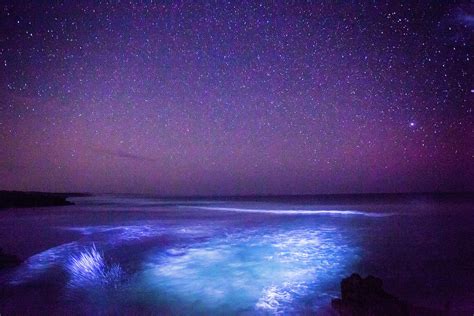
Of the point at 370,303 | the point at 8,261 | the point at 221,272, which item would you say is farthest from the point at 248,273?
the point at 8,261

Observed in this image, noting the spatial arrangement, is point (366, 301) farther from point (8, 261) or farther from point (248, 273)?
point (8, 261)

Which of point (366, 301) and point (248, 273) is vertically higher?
point (366, 301)

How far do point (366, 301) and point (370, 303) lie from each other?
0.37ft

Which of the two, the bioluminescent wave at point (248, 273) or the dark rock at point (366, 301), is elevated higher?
the dark rock at point (366, 301)

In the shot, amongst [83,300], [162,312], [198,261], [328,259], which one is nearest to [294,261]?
[328,259]

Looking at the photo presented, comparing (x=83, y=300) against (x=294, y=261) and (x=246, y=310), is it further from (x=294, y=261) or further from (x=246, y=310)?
(x=294, y=261)

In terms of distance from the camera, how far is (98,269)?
1020cm

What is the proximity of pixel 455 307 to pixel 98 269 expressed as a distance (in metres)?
9.22

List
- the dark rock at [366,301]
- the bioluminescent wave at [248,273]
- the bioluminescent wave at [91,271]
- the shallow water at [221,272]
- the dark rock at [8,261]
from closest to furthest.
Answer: the dark rock at [366,301]
the shallow water at [221,272]
the bioluminescent wave at [248,273]
the bioluminescent wave at [91,271]
the dark rock at [8,261]

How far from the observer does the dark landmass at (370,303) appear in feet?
18.7

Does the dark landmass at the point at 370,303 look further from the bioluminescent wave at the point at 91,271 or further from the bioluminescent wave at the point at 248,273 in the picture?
the bioluminescent wave at the point at 91,271

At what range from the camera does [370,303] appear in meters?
5.81

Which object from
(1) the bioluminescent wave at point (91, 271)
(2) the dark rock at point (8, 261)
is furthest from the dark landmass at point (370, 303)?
(2) the dark rock at point (8, 261)

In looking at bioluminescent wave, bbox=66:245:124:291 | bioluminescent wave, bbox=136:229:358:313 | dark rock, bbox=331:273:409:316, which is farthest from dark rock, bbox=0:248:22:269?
dark rock, bbox=331:273:409:316
